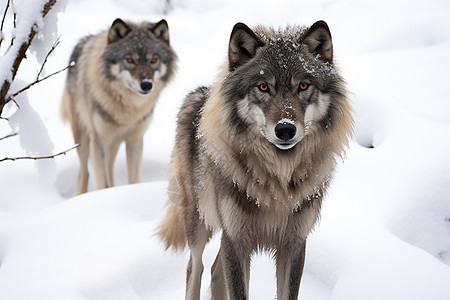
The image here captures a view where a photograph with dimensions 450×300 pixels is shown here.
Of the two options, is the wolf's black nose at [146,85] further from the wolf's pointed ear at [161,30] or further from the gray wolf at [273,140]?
the gray wolf at [273,140]

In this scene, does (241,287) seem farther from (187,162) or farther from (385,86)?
(385,86)

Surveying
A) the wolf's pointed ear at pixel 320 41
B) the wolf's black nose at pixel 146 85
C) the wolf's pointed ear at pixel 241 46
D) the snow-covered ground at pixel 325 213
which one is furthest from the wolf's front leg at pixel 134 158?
the wolf's pointed ear at pixel 320 41

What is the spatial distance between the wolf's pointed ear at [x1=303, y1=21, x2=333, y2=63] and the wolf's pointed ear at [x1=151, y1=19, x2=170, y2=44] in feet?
12.9

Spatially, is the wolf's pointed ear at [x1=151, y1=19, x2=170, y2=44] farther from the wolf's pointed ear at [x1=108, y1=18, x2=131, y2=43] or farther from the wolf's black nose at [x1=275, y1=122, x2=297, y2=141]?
the wolf's black nose at [x1=275, y1=122, x2=297, y2=141]

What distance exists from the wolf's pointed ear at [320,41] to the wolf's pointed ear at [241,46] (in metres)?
0.25

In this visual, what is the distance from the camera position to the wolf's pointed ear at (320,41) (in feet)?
8.90

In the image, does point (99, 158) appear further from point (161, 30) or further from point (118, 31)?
point (161, 30)

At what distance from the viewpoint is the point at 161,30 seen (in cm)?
647

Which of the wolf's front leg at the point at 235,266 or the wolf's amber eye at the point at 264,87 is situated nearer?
Answer: the wolf's amber eye at the point at 264,87

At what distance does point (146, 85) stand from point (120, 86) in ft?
1.44

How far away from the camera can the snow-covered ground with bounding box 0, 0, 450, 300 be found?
363 cm

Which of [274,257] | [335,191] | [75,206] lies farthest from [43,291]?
[335,191]

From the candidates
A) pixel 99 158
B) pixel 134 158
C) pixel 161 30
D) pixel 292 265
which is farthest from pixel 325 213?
pixel 161 30

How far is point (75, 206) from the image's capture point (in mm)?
4887
